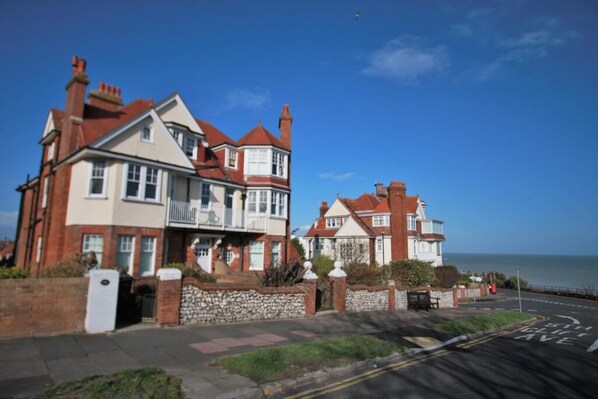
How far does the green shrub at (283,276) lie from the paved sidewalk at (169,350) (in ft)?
6.69

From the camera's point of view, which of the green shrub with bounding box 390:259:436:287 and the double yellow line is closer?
the double yellow line

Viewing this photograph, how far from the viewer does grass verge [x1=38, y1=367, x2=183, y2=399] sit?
589 centimetres

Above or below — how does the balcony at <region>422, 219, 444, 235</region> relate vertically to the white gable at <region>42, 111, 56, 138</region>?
below

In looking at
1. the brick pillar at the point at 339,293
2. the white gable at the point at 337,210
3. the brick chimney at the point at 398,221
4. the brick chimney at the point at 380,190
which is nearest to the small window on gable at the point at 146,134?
the brick pillar at the point at 339,293

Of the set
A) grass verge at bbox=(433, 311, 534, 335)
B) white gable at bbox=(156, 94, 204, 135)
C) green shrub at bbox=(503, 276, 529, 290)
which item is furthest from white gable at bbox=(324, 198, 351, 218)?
green shrub at bbox=(503, 276, 529, 290)

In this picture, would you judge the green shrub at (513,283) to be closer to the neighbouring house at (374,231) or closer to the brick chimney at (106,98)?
the neighbouring house at (374,231)

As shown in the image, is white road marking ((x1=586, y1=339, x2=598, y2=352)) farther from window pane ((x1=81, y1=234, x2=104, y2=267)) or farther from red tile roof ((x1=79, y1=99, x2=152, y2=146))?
red tile roof ((x1=79, y1=99, x2=152, y2=146))

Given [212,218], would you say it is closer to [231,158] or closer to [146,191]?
[146,191]

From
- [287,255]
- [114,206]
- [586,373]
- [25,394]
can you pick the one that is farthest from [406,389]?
[287,255]

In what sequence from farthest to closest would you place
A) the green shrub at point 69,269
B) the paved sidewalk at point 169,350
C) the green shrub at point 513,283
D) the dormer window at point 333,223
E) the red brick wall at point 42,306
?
the green shrub at point 513,283
the dormer window at point 333,223
the green shrub at point 69,269
the red brick wall at point 42,306
the paved sidewalk at point 169,350

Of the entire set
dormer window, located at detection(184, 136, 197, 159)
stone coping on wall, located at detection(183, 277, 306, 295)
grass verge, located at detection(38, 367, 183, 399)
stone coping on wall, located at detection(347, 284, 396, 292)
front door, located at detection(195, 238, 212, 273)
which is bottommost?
grass verge, located at detection(38, 367, 183, 399)

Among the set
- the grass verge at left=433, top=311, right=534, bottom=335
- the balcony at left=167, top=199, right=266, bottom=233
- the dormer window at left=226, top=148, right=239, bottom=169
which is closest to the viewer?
the grass verge at left=433, top=311, right=534, bottom=335

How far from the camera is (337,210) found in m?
A: 48.2

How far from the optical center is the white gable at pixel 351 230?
43.5 meters
